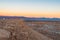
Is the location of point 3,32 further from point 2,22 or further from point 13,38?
point 2,22

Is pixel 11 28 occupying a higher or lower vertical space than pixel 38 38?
higher

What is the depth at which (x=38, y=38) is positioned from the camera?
13109mm

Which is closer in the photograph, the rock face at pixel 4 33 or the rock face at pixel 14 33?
the rock face at pixel 4 33

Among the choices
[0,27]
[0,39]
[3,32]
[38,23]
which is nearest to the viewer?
[0,39]

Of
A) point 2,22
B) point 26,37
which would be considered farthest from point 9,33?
point 2,22

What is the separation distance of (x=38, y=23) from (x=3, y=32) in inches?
700

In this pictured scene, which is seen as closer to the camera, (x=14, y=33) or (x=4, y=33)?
(x=4, y=33)

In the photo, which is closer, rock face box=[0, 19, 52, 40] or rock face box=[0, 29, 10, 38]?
rock face box=[0, 29, 10, 38]

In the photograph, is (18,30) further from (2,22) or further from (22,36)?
(2,22)

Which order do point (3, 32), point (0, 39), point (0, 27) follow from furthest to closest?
point (0, 27) < point (3, 32) < point (0, 39)

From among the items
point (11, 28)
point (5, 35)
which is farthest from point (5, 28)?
point (5, 35)

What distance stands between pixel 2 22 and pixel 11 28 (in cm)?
137

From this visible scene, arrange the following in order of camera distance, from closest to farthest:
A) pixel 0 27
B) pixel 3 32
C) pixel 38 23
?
pixel 3 32 < pixel 0 27 < pixel 38 23

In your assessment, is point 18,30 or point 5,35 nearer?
point 5,35
